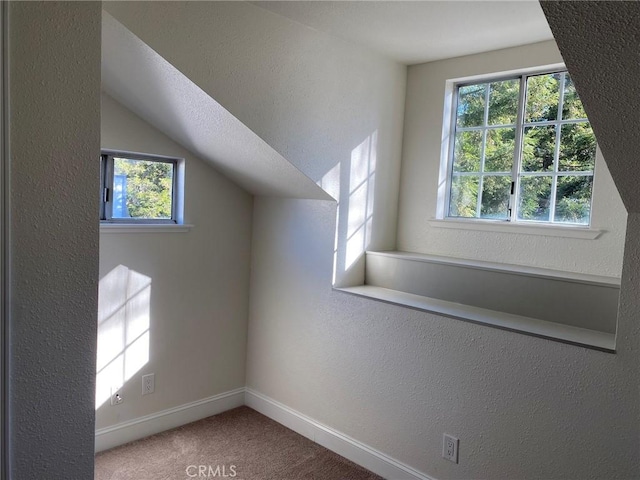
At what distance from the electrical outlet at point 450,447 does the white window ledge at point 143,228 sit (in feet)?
5.91

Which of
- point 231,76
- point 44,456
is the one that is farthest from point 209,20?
point 44,456

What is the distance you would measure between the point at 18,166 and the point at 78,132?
0.42 feet

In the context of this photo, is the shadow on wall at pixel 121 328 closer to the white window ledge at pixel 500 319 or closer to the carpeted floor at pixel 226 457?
the carpeted floor at pixel 226 457

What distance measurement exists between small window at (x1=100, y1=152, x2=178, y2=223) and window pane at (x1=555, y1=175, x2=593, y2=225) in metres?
2.13

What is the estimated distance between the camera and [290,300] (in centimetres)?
307

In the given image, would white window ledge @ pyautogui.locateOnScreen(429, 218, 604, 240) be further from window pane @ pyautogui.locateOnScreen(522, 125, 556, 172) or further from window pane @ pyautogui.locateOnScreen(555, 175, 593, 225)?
window pane @ pyautogui.locateOnScreen(522, 125, 556, 172)

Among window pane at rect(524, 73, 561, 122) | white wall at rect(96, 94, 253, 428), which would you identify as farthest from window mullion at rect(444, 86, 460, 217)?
white wall at rect(96, 94, 253, 428)

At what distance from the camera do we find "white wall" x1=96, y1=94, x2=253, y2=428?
270 centimetres

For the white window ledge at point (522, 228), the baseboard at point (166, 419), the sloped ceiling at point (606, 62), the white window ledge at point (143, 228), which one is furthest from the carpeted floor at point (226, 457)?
the sloped ceiling at point (606, 62)

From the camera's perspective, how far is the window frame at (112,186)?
2.65 meters

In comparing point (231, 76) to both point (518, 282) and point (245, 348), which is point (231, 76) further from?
point (245, 348)

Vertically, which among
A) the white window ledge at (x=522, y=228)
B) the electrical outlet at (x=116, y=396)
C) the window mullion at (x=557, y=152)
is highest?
the window mullion at (x=557, y=152)

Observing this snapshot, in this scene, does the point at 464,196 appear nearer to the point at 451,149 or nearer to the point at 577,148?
the point at 451,149

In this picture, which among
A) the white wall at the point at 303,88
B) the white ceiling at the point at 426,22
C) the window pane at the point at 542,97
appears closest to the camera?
the white wall at the point at 303,88
